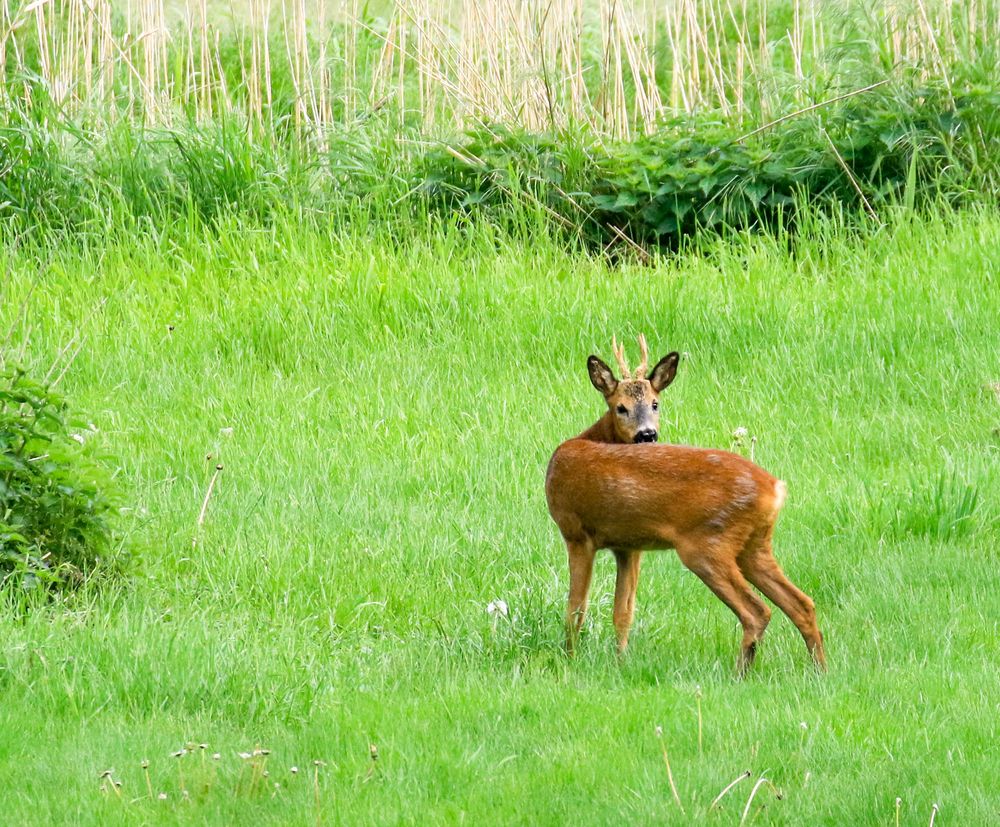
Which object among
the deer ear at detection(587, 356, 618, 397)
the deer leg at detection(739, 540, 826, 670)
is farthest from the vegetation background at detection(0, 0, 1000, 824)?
the deer ear at detection(587, 356, 618, 397)

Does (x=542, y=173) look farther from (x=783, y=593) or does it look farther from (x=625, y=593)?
(x=783, y=593)

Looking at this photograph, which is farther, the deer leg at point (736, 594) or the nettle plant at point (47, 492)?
the nettle plant at point (47, 492)

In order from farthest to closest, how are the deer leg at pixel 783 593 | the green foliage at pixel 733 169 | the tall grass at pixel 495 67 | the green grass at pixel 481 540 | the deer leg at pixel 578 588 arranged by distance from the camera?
the tall grass at pixel 495 67 < the green foliage at pixel 733 169 < the deer leg at pixel 578 588 < the deer leg at pixel 783 593 < the green grass at pixel 481 540

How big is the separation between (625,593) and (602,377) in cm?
103

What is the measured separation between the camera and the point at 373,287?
9633 mm

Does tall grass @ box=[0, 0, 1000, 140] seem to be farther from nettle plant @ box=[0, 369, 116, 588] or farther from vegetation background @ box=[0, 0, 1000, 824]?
nettle plant @ box=[0, 369, 116, 588]

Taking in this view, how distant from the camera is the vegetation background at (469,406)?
14.8ft

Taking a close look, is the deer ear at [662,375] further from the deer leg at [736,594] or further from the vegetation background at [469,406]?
the deer leg at [736,594]

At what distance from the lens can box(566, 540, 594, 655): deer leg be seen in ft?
17.9

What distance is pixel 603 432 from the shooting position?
20.7 ft

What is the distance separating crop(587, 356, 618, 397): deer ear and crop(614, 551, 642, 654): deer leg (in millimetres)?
844

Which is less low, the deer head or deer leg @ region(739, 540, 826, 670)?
the deer head

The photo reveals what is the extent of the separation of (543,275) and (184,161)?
2797 millimetres

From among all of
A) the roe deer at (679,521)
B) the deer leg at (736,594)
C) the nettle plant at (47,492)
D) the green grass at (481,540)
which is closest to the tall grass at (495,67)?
the green grass at (481,540)
